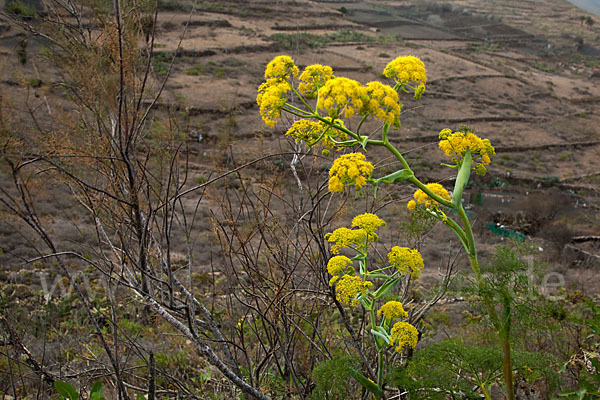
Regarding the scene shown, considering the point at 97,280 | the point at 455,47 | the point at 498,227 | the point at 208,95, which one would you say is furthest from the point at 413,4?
the point at 97,280

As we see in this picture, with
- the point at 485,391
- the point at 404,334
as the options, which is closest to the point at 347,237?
the point at 404,334

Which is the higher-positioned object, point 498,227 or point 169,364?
point 169,364

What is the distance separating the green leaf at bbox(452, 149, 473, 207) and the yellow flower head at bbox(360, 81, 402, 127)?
0.37 m

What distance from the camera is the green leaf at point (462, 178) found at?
1.68 meters

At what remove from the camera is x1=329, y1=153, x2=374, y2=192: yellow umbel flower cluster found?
61.7 inches

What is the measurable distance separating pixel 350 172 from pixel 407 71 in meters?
0.50

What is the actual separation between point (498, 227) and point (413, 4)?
245 ft

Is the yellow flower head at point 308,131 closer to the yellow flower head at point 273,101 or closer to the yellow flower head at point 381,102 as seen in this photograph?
the yellow flower head at point 273,101

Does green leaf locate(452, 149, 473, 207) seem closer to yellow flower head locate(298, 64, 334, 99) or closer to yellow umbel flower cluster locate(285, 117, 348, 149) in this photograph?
yellow umbel flower cluster locate(285, 117, 348, 149)

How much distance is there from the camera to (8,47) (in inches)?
1084

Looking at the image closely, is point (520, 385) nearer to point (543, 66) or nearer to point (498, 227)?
point (498, 227)

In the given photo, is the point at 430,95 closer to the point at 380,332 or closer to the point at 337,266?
the point at 337,266

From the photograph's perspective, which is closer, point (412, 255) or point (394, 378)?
point (412, 255)

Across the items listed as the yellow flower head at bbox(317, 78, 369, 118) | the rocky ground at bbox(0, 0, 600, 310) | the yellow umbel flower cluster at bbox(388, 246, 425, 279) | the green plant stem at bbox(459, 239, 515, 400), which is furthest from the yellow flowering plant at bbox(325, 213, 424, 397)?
the rocky ground at bbox(0, 0, 600, 310)
